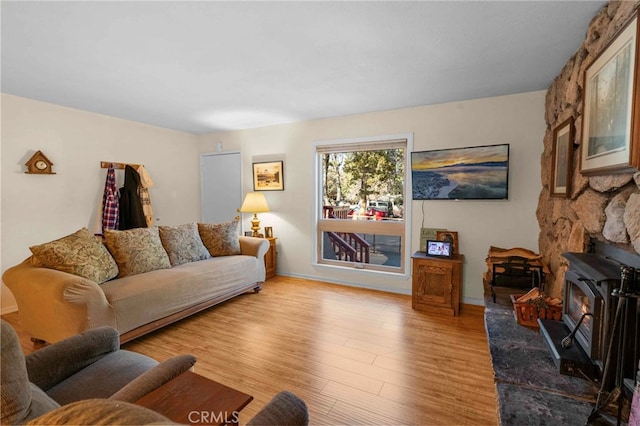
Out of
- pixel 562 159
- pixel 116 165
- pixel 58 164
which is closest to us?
pixel 562 159

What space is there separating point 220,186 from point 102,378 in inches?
156

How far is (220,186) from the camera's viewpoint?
5.03 meters

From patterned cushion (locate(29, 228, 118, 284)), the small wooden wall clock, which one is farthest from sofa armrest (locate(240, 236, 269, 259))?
the small wooden wall clock

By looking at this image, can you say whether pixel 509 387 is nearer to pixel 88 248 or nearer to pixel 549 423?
pixel 549 423

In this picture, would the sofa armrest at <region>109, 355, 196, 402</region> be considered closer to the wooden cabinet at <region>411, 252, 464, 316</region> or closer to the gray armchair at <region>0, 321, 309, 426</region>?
the gray armchair at <region>0, 321, 309, 426</region>

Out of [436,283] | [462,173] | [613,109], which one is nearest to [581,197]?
[613,109]

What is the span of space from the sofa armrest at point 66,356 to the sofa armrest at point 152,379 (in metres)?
0.46

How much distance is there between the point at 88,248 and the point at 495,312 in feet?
11.2

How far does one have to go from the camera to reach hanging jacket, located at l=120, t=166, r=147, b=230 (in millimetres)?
3980

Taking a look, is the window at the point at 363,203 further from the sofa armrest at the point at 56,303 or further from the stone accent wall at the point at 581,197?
the sofa armrest at the point at 56,303

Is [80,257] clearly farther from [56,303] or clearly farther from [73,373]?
[73,373]

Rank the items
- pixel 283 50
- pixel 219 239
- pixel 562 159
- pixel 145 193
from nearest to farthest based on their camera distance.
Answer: pixel 283 50, pixel 562 159, pixel 219 239, pixel 145 193

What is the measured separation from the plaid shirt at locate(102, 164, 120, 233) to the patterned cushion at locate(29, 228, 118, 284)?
4.32 ft

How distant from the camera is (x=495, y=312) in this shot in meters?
2.19
